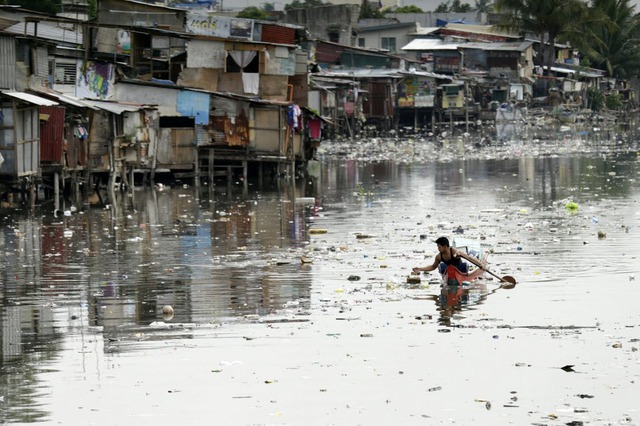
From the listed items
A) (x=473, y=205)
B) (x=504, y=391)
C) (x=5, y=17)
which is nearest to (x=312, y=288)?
(x=504, y=391)

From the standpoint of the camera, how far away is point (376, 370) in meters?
10.3

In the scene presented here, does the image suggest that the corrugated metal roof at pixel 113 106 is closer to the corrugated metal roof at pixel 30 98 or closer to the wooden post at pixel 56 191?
the wooden post at pixel 56 191

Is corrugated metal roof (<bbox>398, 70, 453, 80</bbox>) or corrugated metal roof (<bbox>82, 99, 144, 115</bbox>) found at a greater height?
corrugated metal roof (<bbox>398, 70, 453, 80</bbox>)

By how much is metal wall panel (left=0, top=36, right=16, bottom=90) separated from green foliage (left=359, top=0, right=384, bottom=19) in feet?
171

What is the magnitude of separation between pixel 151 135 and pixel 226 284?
15.9 m

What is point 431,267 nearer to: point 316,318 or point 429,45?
point 316,318

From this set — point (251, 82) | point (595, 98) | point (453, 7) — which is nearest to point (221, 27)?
point (251, 82)

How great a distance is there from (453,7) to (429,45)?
24878 mm

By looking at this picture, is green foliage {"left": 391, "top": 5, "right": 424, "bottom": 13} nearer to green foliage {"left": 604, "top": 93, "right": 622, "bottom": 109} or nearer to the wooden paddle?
green foliage {"left": 604, "top": 93, "right": 622, "bottom": 109}

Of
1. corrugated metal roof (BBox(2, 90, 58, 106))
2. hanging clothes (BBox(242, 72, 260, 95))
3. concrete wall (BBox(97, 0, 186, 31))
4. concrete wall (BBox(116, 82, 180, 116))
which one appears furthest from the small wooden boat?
concrete wall (BBox(97, 0, 186, 31))

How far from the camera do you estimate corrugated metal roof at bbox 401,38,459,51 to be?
219ft

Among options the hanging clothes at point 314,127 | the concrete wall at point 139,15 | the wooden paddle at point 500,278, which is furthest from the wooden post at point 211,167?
the wooden paddle at point 500,278

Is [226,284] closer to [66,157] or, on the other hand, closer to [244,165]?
[66,157]

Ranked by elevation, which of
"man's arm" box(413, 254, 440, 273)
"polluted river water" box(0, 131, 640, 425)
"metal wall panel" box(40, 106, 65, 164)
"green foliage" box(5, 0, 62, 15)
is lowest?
"polluted river water" box(0, 131, 640, 425)
